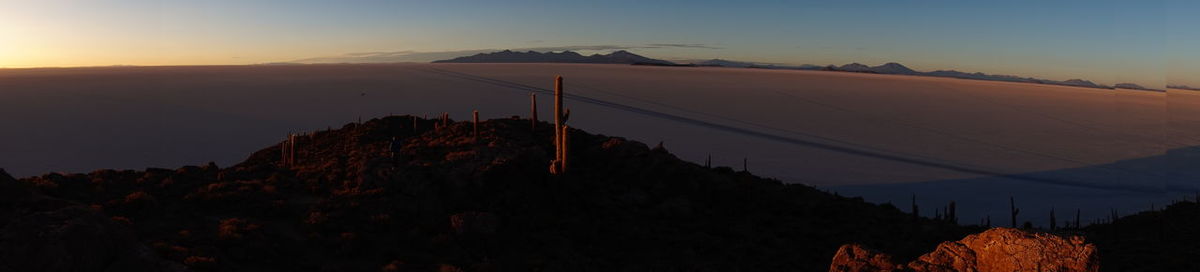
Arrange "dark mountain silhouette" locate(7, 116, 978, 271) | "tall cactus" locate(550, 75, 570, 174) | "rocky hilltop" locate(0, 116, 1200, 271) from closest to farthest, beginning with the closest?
1. "rocky hilltop" locate(0, 116, 1200, 271)
2. "dark mountain silhouette" locate(7, 116, 978, 271)
3. "tall cactus" locate(550, 75, 570, 174)

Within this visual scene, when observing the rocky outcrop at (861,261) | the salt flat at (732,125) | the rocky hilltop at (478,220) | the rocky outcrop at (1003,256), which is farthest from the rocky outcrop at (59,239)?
the salt flat at (732,125)

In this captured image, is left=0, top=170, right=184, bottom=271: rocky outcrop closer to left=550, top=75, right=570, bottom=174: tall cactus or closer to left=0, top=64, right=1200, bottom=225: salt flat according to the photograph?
left=550, top=75, right=570, bottom=174: tall cactus

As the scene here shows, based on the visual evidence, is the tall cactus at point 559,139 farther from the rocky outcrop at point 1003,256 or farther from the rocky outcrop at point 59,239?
the rocky outcrop at point 59,239

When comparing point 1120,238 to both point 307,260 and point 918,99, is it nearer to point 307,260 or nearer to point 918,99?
point 307,260

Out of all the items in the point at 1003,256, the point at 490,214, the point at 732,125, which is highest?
the point at 1003,256

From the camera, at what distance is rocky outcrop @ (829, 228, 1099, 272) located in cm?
755

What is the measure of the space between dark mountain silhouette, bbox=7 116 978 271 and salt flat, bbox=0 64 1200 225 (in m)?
24.3

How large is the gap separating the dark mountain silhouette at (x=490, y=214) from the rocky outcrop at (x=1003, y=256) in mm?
7622

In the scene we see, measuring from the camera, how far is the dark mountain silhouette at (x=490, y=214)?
15.3 meters

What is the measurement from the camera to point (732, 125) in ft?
300

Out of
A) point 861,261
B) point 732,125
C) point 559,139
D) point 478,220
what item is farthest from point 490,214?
point 732,125

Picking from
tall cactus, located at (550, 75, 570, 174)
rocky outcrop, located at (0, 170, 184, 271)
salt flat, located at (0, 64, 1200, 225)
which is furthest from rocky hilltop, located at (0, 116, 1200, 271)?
salt flat, located at (0, 64, 1200, 225)

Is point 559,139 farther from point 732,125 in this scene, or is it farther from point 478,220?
point 732,125

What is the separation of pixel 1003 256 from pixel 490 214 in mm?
13929
